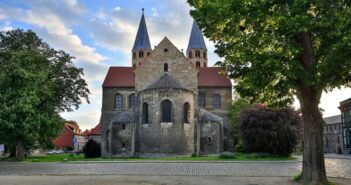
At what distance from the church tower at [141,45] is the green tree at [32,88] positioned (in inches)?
1198

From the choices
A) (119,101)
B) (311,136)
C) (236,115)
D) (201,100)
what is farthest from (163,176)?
(119,101)

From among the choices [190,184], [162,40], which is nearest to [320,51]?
[190,184]

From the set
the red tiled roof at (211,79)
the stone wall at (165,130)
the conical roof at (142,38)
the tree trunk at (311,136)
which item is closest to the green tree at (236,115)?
the red tiled roof at (211,79)

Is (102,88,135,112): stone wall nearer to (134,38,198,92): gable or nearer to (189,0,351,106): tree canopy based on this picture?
(134,38,198,92): gable

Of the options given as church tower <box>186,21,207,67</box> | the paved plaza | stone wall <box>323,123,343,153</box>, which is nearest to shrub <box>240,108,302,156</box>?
the paved plaza

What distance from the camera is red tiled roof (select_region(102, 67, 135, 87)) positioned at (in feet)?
182

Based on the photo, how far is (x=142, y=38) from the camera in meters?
72.1

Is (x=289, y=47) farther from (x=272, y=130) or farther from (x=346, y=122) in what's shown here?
(x=346, y=122)

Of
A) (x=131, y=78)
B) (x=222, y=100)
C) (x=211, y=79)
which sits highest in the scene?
(x=131, y=78)

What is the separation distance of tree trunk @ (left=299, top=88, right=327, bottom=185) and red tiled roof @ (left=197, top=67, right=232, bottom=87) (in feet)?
127

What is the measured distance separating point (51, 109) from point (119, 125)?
8589mm

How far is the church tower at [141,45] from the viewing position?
7119 cm

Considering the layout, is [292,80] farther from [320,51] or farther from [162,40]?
[162,40]

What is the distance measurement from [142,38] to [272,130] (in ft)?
135
